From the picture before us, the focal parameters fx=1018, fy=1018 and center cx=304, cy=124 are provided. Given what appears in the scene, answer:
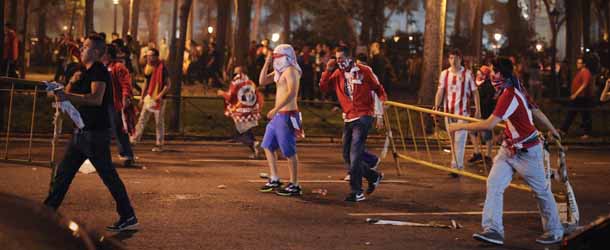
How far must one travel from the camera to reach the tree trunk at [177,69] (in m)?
20.4

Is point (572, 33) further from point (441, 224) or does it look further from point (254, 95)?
point (441, 224)

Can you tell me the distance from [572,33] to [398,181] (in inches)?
793

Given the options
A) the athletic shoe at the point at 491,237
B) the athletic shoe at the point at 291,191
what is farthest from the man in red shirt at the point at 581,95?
the athletic shoe at the point at 491,237

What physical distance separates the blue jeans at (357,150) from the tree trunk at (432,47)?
991 centimetres

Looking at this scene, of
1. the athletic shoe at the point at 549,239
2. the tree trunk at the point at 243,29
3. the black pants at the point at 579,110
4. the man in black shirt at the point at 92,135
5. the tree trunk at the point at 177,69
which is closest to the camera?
the man in black shirt at the point at 92,135

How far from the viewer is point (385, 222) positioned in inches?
416

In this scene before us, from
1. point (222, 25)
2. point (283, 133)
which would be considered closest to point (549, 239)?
point (283, 133)

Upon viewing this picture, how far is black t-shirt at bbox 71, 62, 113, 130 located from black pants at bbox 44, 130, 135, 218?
0.28ft

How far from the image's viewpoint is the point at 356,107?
12.1m

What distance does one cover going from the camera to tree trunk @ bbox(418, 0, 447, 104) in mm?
21859

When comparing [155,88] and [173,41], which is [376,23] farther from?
[155,88]

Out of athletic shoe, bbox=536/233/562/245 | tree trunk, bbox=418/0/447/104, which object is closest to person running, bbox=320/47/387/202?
athletic shoe, bbox=536/233/562/245

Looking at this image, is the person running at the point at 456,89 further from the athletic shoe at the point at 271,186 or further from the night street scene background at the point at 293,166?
the athletic shoe at the point at 271,186

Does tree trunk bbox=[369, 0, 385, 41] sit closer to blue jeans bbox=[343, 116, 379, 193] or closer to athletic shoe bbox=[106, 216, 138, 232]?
blue jeans bbox=[343, 116, 379, 193]
